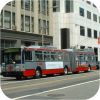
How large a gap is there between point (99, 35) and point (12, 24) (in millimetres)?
38131

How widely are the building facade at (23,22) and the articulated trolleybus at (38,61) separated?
7.81 metres

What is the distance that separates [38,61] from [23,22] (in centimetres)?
1737

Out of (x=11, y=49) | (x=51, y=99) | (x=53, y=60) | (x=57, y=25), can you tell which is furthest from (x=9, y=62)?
(x=57, y=25)

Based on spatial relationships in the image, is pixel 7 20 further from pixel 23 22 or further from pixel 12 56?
pixel 12 56

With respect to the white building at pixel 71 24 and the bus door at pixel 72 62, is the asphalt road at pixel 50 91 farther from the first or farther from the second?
the white building at pixel 71 24

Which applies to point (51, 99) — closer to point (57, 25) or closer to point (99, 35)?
point (57, 25)

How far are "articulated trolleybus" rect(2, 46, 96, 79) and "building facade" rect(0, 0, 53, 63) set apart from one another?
7813 mm

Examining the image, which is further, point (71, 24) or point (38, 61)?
point (71, 24)

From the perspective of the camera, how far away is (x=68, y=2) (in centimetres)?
5481

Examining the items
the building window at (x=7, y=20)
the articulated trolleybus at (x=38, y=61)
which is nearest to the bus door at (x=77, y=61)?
the articulated trolleybus at (x=38, y=61)

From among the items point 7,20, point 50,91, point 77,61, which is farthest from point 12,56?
point 7,20

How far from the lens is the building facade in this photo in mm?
36312

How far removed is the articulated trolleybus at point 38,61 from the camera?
71.1 ft

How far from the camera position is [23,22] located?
3988 cm
